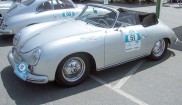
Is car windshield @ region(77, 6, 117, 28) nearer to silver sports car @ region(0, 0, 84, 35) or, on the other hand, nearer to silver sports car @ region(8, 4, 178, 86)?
silver sports car @ region(8, 4, 178, 86)

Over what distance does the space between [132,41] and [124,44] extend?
0.22 metres

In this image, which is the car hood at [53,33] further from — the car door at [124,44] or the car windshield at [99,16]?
the car door at [124,44]

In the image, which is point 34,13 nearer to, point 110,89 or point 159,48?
point 159,48

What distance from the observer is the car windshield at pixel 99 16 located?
15.5 feet

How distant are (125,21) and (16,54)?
2.34 meters

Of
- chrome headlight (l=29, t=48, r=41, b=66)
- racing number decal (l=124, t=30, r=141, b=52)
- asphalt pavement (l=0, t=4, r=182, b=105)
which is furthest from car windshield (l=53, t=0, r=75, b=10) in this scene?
chrome headlight (l=29, t=48, r=41, b=66)

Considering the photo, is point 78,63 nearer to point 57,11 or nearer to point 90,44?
point 90,44

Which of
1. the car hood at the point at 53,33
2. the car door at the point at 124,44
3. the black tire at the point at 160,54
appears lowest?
the black tire at the point at 160,54

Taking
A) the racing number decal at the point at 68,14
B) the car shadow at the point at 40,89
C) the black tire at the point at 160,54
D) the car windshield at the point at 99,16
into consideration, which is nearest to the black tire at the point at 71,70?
the car shadow at the point at 40,89

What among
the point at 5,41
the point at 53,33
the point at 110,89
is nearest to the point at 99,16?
the point at 53,33

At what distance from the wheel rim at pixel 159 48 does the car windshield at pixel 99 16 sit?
135 cm

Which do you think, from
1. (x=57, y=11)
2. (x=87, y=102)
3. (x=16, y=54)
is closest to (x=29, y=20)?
(x=57, y=11)

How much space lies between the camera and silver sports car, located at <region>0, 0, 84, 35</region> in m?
6.73

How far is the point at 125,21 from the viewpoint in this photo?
5016mm
